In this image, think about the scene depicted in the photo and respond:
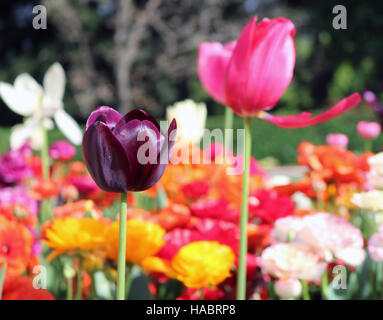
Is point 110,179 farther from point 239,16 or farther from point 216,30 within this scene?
point 239,16

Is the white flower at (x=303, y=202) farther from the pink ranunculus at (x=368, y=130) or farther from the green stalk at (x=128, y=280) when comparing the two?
the green stalk at (x=128, y=280)

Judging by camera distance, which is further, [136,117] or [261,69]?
[261,69]

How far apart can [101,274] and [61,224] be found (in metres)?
0.10

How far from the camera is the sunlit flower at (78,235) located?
1.81 feet

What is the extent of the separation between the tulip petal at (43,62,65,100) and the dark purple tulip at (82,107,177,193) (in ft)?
1.58

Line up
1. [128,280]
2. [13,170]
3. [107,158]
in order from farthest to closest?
1. [13,170]
2. [128,280]
3. [107,158]

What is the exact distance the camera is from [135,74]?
886 centimetres

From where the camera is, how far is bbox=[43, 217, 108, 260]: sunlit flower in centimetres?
55

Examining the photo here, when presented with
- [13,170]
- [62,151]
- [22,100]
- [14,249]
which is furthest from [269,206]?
[62,151]

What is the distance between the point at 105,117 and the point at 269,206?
357mm

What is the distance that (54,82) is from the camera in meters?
0.83

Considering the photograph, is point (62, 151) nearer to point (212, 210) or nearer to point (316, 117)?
point (212, 210)

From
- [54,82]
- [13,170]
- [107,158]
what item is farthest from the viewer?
[13,170]

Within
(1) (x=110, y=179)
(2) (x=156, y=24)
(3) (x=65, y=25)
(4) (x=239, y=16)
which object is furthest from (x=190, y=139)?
(4) (x=239, y=16)
